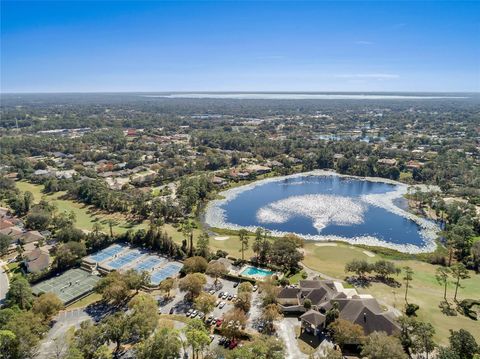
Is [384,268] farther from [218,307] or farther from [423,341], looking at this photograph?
[218,307]

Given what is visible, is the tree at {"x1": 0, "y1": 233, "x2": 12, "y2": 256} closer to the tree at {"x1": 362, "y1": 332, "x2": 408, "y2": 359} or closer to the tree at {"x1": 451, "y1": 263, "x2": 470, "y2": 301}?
the tree at {"x1": 362, "y1": 332, "x2": 408, "y2": 359}

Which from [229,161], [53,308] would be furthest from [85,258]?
[229,161]

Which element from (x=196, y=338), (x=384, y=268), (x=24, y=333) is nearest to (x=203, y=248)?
(x=196, y=338)

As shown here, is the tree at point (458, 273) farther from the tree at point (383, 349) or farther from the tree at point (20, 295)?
the tree at point (20, 295)

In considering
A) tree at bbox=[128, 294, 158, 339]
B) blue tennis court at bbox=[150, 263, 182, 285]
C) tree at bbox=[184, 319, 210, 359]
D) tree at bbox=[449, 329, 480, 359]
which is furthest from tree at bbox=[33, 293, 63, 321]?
tree at bbox=[449, 329, 480, 359]

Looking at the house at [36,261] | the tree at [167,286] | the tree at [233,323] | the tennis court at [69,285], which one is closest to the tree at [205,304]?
the tree at [233,323]

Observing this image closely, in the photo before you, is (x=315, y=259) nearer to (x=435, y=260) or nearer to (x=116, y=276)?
(x=435, y=260)
